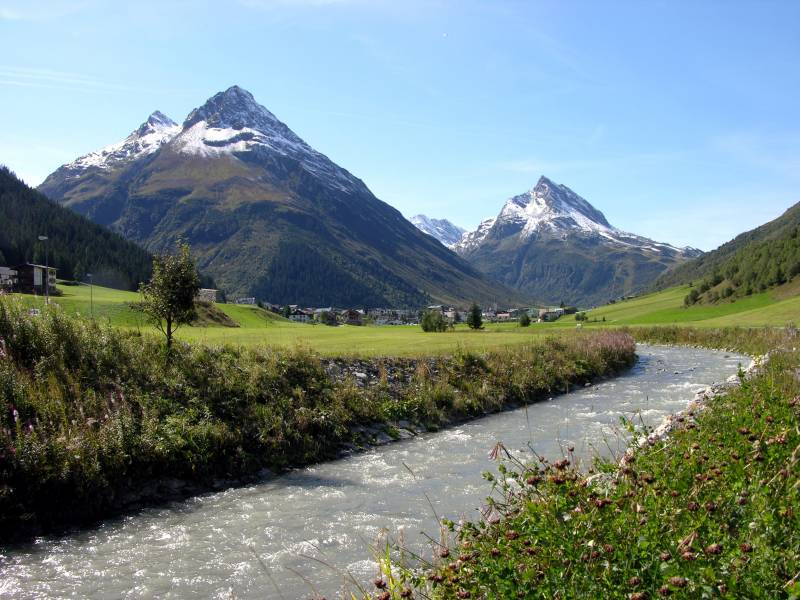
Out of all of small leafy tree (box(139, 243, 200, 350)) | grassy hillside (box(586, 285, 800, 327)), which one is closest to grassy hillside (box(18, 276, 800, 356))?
grassy hillside (box(586, 285, 800, 327))

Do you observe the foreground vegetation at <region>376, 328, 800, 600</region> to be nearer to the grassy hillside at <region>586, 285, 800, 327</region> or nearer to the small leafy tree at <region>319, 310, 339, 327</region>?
the grassy hillside at <region>586, 285, 800, 327</region>

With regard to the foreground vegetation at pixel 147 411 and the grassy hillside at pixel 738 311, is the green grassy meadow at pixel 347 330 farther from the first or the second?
the foreground vegetation at pixel 147 411

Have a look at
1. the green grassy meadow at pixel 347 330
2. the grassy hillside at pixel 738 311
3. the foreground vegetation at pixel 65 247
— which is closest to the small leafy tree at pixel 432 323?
the green grassy meadow at pixel 347 330

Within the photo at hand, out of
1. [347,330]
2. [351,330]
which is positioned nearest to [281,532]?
[347,330]

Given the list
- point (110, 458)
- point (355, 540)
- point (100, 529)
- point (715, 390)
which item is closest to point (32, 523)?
point (100, 529)

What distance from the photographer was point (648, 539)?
201 inches

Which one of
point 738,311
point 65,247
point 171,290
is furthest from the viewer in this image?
point 65,247

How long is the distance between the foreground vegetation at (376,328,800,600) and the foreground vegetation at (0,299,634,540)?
11.8m

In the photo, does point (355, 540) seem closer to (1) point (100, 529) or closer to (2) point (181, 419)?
(1) point (100, 529)

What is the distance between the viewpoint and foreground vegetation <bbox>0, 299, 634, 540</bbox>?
1400 cm

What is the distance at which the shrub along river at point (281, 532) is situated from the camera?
10.3 meters

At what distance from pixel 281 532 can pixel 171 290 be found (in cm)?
1434

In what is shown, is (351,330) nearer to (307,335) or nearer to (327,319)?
(307,335)

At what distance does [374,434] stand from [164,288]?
1097cm
